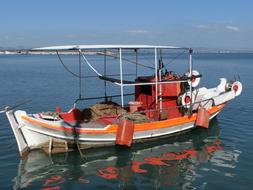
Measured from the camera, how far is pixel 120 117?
15.7 metres

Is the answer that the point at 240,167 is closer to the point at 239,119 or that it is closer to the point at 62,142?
the point at 62,142

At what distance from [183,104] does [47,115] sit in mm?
6139

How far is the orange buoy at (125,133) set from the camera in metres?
14.9

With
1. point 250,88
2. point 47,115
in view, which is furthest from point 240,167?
point 250,88

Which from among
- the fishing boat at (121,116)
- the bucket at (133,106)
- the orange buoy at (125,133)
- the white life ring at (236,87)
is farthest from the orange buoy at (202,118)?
the white life ring at (236,87)

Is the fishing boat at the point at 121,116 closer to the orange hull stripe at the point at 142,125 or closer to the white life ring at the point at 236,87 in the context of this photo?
the orange hull stripe at the point at 142,125

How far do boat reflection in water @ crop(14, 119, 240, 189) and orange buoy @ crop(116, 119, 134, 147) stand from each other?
58 centimetres

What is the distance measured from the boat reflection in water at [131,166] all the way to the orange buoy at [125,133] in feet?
1.92

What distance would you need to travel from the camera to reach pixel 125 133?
1493 cm

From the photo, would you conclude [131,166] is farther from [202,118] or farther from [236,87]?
[236,87]

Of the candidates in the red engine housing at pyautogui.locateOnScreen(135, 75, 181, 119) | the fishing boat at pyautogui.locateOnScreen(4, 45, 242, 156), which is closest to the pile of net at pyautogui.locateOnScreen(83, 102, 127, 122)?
the fishing boat at pyautogui.locateOnScreen(4, 45, 242, 156)

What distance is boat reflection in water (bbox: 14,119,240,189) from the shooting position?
12461mm

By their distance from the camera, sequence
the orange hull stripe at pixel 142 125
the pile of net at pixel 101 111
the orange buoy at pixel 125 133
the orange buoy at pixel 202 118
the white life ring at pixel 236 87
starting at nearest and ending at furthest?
the orange hull stripe at pixel 142 125 < the orange buoy at pixel 125 133 < the pile of net at pixel 101 111 < the orange buoy at pixel 202 118 < the white life ring at pixel 236 87

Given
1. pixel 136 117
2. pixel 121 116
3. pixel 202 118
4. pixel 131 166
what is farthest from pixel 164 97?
pixel 131 166
